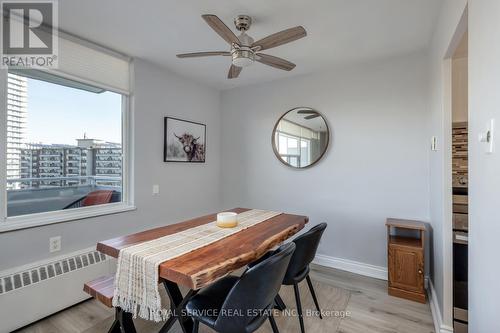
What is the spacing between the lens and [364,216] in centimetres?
288

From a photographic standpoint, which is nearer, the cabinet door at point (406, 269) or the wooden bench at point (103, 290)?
the wooden bench at point (103, 290)

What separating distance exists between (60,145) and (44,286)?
1192 mm

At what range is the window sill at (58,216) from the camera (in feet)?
6.49

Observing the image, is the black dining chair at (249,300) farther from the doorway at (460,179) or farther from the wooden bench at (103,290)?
the doorway at (460,179)

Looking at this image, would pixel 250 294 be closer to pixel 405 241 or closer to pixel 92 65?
pixel 405 241

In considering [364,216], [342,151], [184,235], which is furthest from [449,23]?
[184,235]

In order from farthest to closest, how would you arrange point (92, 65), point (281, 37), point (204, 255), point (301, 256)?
point (92, 65)
point (301, 256)
point (281, 37)
point (204, 255)

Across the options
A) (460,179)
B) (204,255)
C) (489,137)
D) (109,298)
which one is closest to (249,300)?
(204,255)

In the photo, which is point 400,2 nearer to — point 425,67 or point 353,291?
point 425,67

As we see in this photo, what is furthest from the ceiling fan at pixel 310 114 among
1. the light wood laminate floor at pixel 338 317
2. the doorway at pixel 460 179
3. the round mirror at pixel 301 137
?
the light wood laminate floor at pixel 338 317

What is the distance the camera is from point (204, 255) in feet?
4.61

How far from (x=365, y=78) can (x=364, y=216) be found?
5.15ft

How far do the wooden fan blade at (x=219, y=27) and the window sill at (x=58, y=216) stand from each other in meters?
2.03

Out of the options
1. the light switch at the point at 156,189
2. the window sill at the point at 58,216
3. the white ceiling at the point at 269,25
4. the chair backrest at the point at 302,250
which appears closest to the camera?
the chair backrest at the point at 302,250
